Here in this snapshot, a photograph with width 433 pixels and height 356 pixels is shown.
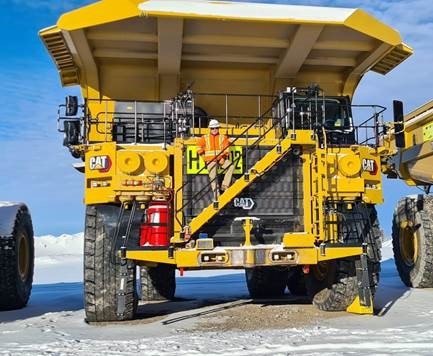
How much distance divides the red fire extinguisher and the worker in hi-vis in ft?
1.96

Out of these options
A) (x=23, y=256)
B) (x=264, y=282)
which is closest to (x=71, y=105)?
(x=23, y=256)

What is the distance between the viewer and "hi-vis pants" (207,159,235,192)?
6.99 m

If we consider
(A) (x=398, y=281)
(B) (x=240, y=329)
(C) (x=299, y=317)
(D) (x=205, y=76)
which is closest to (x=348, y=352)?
(B) (x=240, y=329)

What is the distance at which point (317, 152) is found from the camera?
711cm

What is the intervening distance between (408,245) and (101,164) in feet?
20.4

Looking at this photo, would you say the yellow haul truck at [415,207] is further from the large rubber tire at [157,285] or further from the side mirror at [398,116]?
the large rubber tire at [157,285]

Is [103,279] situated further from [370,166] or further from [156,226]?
[370,166]

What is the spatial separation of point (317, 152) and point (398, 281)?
220 inches

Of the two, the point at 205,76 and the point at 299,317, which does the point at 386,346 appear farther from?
the point at 205,76

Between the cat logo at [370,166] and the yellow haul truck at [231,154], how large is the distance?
0.01m

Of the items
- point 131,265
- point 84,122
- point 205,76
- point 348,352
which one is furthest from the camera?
point 205,76

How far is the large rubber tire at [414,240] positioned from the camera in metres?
10.1

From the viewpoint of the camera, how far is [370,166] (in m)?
7.31

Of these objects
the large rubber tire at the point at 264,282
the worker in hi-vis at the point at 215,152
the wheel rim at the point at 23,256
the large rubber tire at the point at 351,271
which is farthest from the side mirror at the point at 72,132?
the large rubber tire at the point at 264,282
